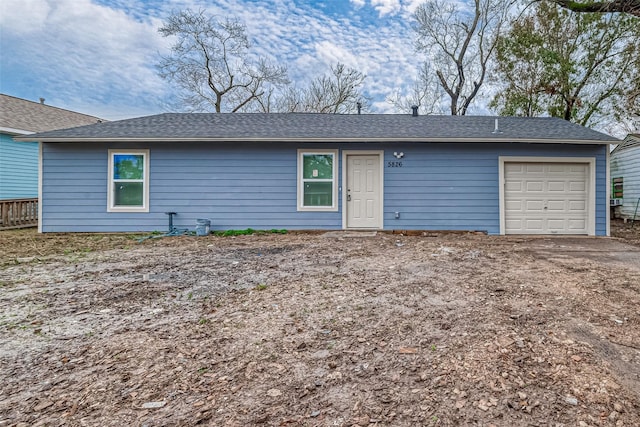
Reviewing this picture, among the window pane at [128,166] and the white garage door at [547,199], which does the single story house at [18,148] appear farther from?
the white garage door at [547,199]

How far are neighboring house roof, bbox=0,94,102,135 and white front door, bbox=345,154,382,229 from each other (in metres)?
12.0

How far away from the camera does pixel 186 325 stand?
2.64m

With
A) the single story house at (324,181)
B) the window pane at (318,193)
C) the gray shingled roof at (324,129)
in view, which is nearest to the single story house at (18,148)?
the single story house at (324,181)

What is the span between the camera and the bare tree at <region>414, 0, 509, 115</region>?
56.0ft

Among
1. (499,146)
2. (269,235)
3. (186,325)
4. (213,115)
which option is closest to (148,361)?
(186,325)

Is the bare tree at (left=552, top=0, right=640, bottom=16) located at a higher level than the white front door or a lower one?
higher

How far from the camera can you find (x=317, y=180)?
27.1 feet

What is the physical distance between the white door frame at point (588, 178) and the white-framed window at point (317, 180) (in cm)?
404

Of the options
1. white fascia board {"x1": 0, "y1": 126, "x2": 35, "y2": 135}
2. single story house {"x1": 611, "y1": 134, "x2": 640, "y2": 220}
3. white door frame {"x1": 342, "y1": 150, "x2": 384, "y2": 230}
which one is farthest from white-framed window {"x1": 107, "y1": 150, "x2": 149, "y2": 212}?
single story house {"x1": 611, "y1": 134, "x2": 640, "y2": 220}

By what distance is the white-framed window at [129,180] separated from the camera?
816 centimetres

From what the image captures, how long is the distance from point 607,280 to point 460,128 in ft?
18.8

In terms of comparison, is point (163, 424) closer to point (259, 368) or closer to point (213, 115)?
point (259, 368)

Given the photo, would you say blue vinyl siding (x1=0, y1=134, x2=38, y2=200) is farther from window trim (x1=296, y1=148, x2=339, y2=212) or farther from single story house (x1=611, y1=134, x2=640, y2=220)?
single story house (x1=611, y1=134, x2=640, y2=220)

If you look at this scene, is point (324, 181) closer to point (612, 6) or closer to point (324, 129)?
point (324, 129)
